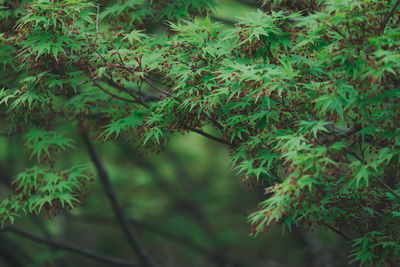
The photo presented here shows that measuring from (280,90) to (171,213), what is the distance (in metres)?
7.96

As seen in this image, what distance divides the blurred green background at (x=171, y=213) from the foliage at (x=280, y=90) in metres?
4.28

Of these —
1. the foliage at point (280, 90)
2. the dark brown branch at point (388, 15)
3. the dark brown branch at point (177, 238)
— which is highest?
the dark brown branch at point (388, 15)

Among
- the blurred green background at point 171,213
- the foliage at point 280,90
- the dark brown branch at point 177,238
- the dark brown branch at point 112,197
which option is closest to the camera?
the foliage at point 280,90

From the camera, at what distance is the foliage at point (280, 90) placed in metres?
3.45

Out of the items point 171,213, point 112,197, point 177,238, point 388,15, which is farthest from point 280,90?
point 171,213

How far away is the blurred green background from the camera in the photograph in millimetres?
9648

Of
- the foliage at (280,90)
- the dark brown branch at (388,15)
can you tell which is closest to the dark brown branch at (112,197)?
the foliage at (280,90)

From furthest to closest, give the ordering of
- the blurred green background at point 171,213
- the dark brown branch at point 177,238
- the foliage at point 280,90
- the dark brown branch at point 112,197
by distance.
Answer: the blurred green background at point 171,213
the dark brown branch at point 177,238
the dark brown branch at point 112,197
the foliage at point 280,90

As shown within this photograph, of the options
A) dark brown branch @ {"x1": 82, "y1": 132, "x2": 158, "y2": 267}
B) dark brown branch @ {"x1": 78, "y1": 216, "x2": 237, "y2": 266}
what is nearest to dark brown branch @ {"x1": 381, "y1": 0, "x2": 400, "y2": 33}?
dark brown branch @ {"x1": 82, "y1": 132, "x2": 158, "y2": 267}

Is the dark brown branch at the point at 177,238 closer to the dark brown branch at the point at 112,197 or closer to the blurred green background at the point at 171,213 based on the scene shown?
the blurred green background at the point at 171,213

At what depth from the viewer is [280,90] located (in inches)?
140

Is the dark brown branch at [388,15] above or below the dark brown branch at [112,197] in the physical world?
above

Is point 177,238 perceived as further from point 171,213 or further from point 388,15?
point 388,15

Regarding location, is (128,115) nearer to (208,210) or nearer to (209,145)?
(208,210)
